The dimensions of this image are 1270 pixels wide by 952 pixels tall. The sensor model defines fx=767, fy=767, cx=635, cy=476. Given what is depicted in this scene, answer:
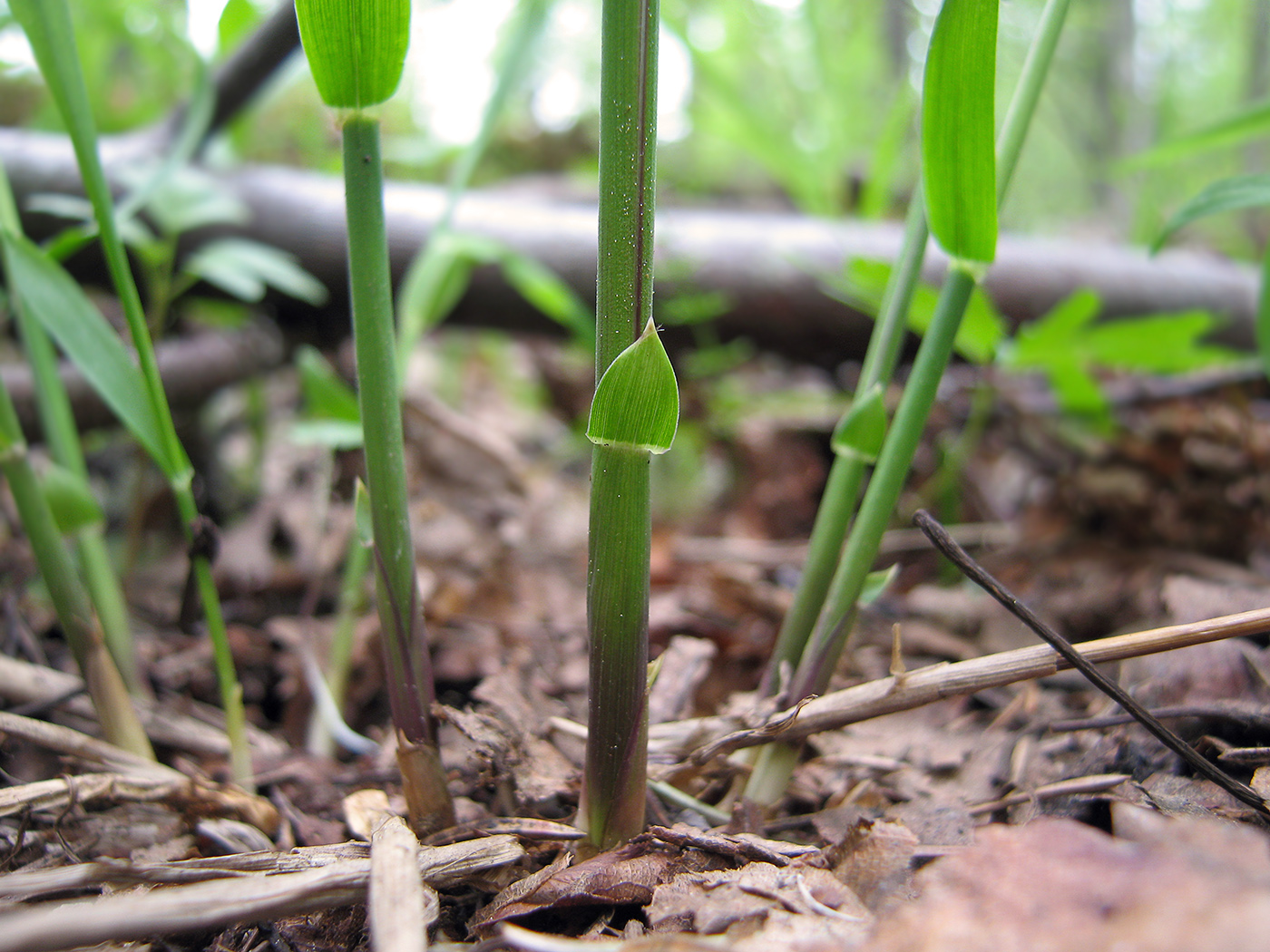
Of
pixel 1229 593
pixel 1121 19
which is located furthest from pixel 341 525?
pixel 1121 19

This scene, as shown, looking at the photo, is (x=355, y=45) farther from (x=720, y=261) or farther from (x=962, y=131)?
(x=720, y=261)

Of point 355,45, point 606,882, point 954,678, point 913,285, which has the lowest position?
point 606,882

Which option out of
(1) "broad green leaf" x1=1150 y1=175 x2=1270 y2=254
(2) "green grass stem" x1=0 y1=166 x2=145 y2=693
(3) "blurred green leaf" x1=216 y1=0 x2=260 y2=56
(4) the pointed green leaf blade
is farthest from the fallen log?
(4) the pointed green leaf blade

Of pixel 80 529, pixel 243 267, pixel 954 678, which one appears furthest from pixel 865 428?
pixel 243 267

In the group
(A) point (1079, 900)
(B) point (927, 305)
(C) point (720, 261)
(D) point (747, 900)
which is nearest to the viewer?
(A) point (1079, 900)

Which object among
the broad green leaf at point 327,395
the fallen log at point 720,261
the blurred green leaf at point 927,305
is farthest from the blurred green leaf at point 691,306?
the broad green leaf at point 327,395

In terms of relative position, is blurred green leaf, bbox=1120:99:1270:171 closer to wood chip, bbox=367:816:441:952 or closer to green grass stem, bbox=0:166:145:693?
wood chip, bbox=367:816:441:952
